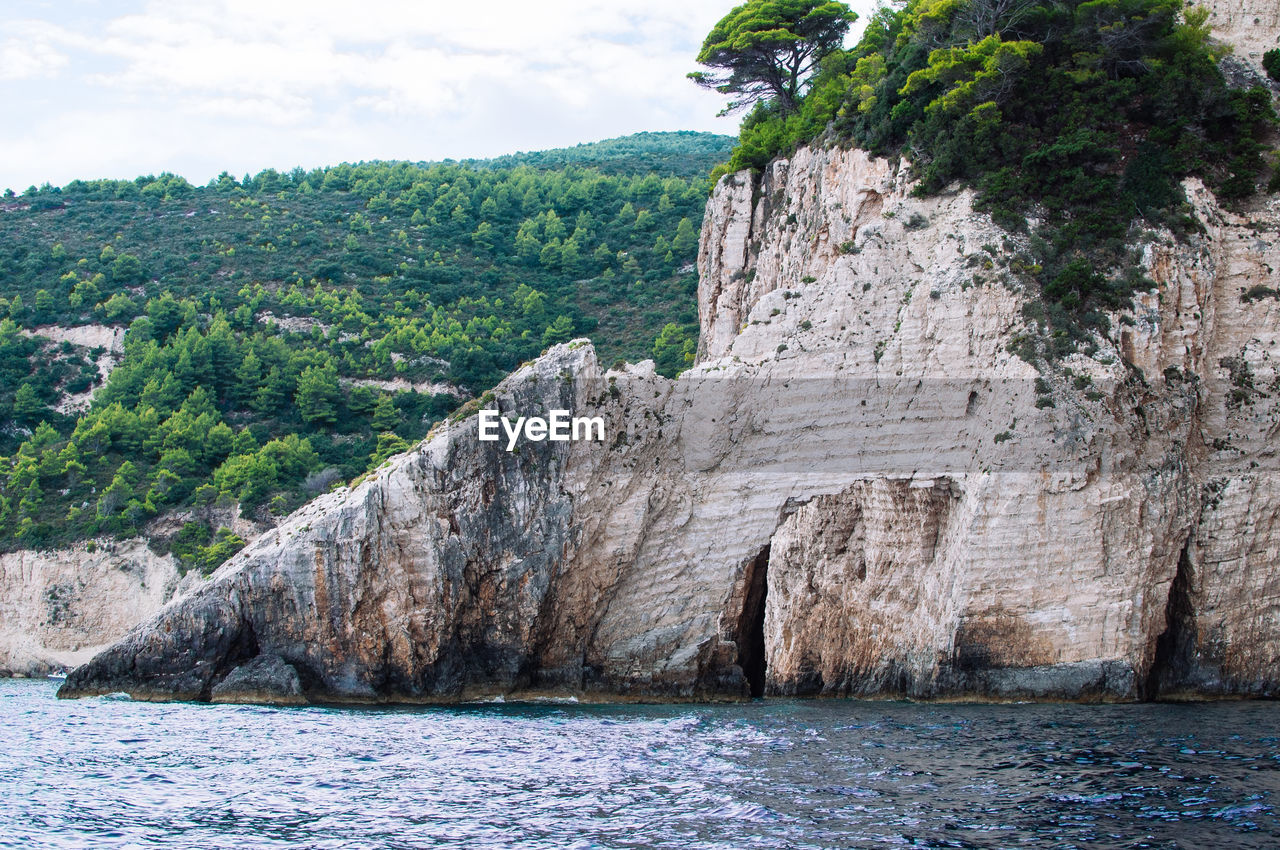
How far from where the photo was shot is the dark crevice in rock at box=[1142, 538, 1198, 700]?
23.6 metres

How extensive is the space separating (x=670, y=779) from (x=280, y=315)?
157 feet

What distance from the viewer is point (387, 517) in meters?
26.7

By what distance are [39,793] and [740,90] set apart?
1319 inches

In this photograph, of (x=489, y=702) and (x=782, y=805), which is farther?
(x=489, y=702)

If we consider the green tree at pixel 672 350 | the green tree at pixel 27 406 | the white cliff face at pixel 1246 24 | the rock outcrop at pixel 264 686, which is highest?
the white cliff face at pixel 1246 24

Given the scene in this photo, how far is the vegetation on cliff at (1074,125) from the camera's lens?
25188 millimetres

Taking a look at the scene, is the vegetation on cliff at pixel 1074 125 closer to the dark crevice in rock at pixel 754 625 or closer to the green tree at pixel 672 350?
the dark crevice in rock at pixel 754 625

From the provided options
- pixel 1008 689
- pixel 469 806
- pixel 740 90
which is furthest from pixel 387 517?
pixel 740 90

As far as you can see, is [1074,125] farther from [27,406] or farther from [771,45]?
[27,406]

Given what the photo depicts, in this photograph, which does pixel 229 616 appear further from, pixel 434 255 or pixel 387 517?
pixel 434 255

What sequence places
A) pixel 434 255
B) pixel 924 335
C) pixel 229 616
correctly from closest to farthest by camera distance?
pixel 924 335 → pixel 229 616 → pixel 434 255

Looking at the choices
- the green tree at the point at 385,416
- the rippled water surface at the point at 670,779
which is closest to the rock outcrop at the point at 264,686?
the rippled water surface at the point at 670,779

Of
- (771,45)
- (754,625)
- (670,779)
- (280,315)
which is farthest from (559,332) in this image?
(670,779)

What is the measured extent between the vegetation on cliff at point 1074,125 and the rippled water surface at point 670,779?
10.3 meters
